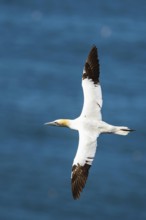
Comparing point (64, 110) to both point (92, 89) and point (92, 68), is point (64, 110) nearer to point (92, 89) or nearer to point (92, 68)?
point (92, 68)

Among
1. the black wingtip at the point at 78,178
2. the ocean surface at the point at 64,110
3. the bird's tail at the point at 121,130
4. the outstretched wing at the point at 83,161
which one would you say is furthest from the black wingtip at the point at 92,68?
the ocean surface at the point at 64,110

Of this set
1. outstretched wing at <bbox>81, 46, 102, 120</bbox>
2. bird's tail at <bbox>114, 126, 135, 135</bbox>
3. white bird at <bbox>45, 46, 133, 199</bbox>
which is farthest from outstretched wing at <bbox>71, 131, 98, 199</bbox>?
outstretched wing at <bbox>81, 46, 102, 120</bbox>

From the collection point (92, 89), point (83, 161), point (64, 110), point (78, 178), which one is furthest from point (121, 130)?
point (64, 110)

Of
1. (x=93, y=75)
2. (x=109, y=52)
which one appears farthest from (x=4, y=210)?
(x=93, y=75)

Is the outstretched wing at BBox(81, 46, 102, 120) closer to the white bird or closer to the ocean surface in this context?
the white bird

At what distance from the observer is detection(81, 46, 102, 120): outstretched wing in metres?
32.7

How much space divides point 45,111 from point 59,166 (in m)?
8.95

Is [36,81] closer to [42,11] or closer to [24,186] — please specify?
[24,186]

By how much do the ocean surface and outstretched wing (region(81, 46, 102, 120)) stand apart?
2698 inches

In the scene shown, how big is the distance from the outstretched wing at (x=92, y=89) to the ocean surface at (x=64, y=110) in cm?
6852

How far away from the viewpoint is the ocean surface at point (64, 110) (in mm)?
108000

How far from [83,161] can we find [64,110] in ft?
284

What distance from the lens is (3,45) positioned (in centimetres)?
15162

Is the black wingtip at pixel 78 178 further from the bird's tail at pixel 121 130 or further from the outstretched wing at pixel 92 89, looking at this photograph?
the outstretched wing at pixel 92 89
